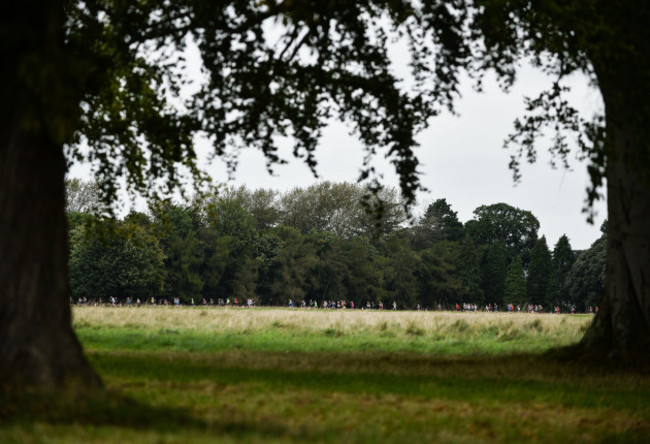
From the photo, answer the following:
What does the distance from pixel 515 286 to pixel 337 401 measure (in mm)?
98384

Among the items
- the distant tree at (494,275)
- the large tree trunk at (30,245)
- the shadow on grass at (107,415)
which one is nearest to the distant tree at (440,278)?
the distant tree at (494,275)

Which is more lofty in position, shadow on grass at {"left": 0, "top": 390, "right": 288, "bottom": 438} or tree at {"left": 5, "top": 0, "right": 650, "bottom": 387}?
tree at {"left": 5, "top": 0, "right": 650, "bottom": 387}

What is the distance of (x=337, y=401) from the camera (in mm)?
9711

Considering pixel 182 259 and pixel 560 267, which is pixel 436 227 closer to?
pixel 560 267

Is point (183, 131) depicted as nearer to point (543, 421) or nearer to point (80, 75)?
point (80, 75)

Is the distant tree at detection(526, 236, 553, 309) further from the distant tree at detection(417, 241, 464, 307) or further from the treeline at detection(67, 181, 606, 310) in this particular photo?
the distant tree at detection(417, 241, 464, 307)

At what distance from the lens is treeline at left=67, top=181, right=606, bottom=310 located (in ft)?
237

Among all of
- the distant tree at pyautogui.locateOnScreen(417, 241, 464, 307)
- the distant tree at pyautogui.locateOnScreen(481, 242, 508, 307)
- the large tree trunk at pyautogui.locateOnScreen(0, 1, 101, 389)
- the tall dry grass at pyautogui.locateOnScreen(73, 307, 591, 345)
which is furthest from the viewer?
the distant tree at pyautogui.locateOnScreen(481, 242, 508, 307)

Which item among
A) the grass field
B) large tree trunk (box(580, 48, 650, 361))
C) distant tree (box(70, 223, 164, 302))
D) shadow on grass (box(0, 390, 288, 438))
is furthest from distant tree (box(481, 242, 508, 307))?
shadow on grass (box(0, 390, 288, 438))

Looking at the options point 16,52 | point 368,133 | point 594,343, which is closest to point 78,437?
point 16,52

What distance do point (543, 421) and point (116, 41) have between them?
31.8ft

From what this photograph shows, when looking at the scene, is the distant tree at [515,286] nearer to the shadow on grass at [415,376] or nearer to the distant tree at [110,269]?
the distant tree at [110,269]

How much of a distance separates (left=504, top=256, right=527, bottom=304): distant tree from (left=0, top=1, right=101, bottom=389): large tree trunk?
9974cm

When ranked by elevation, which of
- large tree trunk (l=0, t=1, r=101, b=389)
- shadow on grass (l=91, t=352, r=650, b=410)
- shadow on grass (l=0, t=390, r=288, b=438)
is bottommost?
shadow on grass (l=91, t=352, r=650, b=410)
